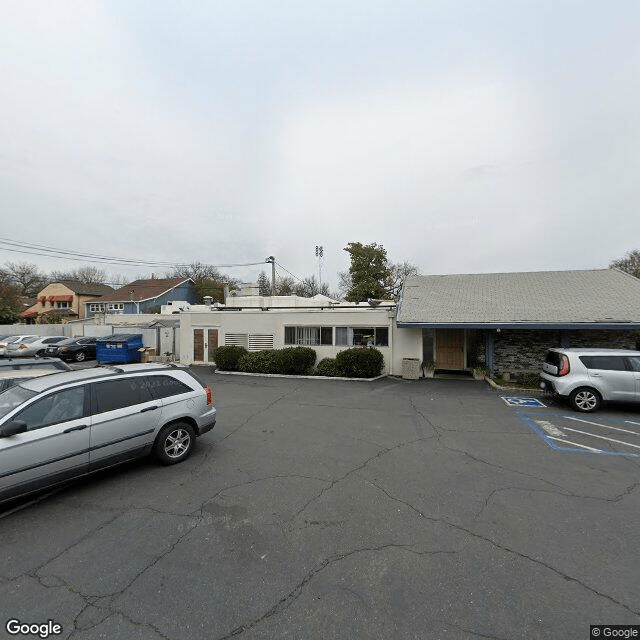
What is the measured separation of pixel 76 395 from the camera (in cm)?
452

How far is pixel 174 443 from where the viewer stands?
17.5ft

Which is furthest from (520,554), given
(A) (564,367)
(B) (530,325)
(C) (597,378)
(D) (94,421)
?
(B) (530,325)

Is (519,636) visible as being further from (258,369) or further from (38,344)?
(38,344)

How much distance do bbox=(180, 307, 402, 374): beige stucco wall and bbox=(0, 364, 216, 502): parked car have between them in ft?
29.9

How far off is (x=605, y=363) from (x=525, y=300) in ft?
17.8

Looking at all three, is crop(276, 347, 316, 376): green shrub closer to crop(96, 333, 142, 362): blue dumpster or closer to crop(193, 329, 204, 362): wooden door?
crop(193, 329, 204, 362): wooden door

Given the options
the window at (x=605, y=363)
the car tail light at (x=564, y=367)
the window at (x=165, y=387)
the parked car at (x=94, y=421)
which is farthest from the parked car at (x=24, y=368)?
the window at (x=605, y=363)

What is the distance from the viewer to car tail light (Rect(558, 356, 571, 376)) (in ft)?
27.7

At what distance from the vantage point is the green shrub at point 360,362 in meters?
13.0

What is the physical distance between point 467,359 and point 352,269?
776 inches

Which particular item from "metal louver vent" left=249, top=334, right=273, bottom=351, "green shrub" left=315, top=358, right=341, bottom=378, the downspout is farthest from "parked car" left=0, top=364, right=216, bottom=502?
the downspout

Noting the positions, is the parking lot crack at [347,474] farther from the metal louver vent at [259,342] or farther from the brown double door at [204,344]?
the brown double door at [204,344]

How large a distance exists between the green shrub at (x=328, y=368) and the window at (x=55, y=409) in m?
9.80

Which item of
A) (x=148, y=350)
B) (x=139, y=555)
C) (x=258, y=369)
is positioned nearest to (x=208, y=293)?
(x=148, y=350)
